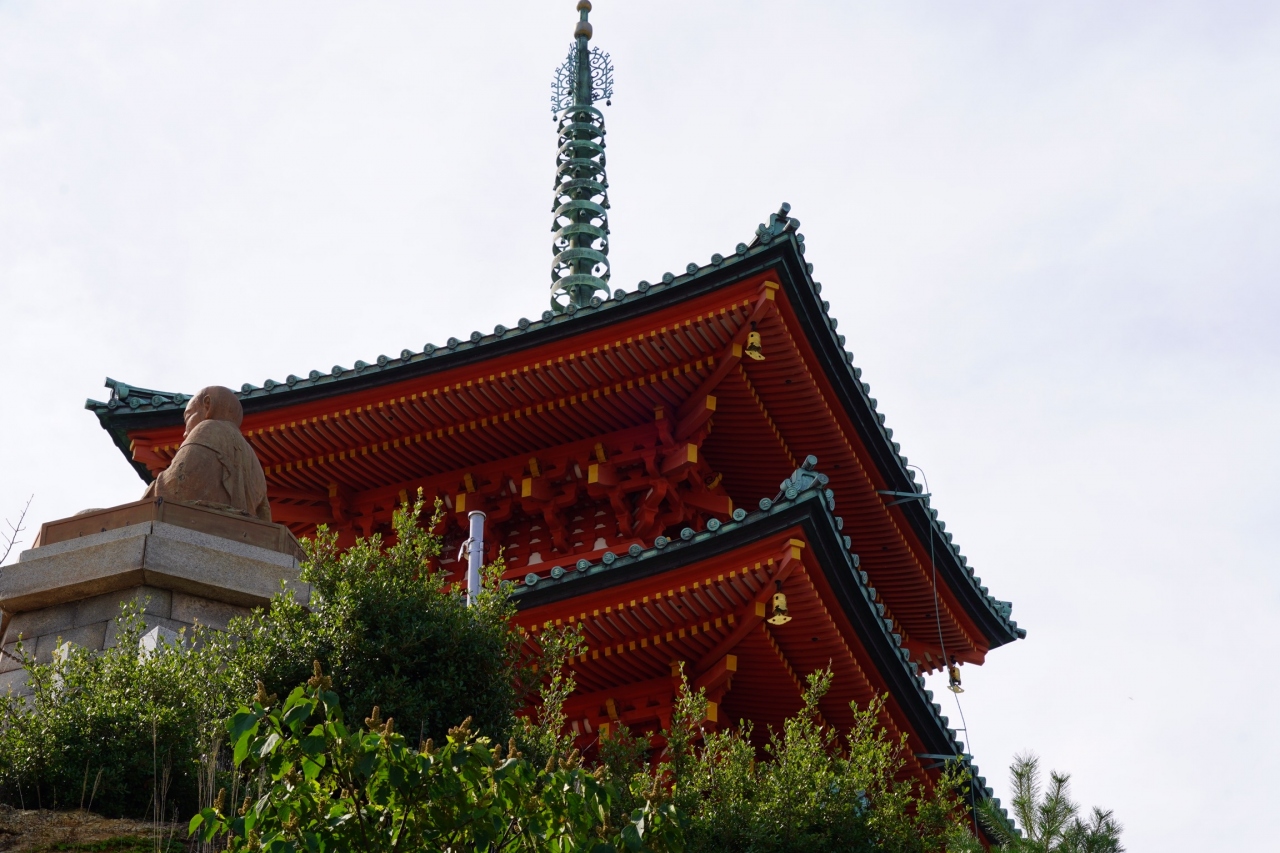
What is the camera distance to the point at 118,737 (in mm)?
10133

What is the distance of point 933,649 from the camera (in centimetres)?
2445

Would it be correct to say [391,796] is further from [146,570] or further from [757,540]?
[757,540]

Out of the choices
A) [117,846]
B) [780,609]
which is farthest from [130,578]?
[780,609]

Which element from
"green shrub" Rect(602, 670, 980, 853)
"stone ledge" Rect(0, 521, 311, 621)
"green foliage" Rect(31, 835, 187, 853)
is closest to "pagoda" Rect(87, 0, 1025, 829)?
"green shrub" Rect(602, 670, 980, 853)

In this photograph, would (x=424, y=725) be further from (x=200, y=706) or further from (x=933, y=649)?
(x=933, y=649)

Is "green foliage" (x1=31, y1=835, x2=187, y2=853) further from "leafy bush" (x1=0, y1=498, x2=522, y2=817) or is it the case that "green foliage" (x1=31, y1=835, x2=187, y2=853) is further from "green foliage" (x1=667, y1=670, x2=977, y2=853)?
"green foliage" (x1=667, y1=670, x2=977, y2=853)

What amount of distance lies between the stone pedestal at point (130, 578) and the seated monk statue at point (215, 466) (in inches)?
14.5

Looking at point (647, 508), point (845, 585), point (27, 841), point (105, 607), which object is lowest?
point (27, 841)

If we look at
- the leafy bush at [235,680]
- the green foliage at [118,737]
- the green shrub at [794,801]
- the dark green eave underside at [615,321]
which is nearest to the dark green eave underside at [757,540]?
the green shrub at [794,801]

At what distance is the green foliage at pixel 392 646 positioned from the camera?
10727 millimetres

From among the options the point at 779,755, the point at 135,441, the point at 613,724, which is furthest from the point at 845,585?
the point at 135,441

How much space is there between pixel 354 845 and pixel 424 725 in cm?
327

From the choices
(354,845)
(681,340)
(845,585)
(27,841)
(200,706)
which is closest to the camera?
(354,845)

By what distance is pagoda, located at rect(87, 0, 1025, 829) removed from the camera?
1648cm
